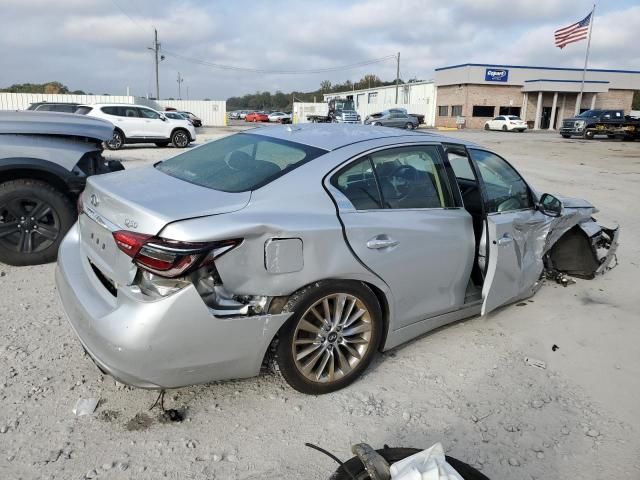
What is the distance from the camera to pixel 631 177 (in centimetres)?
1397

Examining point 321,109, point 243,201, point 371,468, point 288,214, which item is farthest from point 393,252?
point 321,109

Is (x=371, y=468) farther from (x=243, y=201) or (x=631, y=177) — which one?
(x=631, y=177)

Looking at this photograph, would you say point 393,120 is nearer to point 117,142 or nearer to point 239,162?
point 117,142

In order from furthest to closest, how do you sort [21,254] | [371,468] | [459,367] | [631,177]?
[631,177]
[21,254]
[459,367]
[371,468]

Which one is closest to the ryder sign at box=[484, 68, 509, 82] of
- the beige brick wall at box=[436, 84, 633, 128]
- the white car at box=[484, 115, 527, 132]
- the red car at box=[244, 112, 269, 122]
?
the beige brick wall at box=[436, 84, 633, 128]

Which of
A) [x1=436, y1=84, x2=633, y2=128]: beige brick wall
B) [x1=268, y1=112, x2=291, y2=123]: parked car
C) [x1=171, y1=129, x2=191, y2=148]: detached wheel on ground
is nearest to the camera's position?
[x1=171, y1=129, x2=191, y2=148]: detached wheel on ground

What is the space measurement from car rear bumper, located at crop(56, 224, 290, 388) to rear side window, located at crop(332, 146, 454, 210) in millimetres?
943

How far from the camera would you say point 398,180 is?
3.43 meters

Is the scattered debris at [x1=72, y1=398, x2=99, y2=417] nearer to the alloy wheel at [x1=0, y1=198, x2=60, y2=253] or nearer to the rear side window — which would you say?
the rear side window

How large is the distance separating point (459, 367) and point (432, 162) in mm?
1451

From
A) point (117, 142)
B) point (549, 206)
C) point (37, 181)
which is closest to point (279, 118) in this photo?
point (117, 142)

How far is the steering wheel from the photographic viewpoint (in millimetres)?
3391

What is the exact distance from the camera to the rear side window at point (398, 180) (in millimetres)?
3148

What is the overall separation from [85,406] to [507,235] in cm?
304
